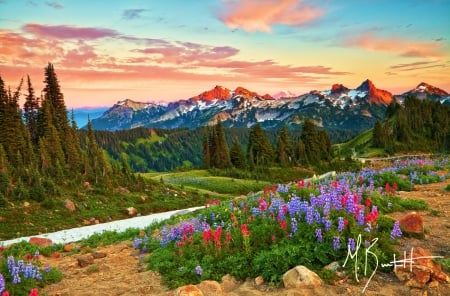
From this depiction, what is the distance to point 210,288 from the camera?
7906mm

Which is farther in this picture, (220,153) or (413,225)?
(220,153)

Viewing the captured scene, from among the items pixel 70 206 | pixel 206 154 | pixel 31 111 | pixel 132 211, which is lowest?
pixel 206 154

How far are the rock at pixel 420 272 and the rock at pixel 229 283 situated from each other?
11.1ft

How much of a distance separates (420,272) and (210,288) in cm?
420

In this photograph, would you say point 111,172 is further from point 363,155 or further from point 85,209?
point 363,155

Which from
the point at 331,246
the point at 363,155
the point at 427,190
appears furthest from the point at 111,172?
the point at 363,155

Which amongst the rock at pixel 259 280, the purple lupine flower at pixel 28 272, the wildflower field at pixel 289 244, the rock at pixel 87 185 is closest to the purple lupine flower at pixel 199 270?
the wildflower field at pixel 289 244

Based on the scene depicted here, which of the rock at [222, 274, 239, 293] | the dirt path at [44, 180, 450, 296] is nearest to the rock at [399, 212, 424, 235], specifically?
the dirt path at [44, 180, 450, 296]

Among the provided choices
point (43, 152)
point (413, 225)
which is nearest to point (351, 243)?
point (413, 225)

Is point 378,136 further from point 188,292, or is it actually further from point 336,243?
point 188,292

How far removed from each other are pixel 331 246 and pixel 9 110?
205 ft

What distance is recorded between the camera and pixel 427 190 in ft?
55.5

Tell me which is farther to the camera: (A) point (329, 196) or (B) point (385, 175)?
(B) point (385, 175)

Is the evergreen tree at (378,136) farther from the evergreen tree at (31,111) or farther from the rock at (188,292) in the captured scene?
the rock at (188,292)
